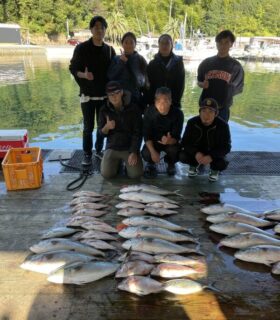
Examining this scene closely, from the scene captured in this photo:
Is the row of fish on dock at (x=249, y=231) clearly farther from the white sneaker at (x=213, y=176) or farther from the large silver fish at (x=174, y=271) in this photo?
the white sneaker at (x=213, y=176)

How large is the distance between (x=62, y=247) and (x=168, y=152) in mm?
2010

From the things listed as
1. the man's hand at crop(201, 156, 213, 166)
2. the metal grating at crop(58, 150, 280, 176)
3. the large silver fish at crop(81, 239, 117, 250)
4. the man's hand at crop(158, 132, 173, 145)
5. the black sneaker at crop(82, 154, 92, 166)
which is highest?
the man's hand at crop(158, 132, 173, 145)

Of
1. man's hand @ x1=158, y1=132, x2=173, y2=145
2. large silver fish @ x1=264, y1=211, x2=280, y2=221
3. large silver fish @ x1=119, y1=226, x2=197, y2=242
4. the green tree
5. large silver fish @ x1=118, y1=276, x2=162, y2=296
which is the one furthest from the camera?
the green tree

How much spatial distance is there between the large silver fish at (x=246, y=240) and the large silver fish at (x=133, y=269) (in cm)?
72

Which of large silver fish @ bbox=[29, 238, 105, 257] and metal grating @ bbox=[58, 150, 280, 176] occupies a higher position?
large silver fish @ bbox=[29, 238, 105, 257]

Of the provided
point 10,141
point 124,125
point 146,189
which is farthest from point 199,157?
point 10,141

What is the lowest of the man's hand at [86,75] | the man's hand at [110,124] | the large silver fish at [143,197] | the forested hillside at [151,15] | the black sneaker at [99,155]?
the black sneaker at [99,155]

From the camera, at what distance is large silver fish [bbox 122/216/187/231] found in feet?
9.13

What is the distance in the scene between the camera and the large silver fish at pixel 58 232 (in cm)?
265

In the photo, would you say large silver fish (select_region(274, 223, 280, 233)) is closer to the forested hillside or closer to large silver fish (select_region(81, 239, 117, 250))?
large silver fish (select_region(81, 239, 117, 250))

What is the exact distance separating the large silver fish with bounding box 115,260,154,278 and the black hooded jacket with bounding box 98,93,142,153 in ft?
6.26

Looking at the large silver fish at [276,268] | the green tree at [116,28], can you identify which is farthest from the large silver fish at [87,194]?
the green tree at [116,28]

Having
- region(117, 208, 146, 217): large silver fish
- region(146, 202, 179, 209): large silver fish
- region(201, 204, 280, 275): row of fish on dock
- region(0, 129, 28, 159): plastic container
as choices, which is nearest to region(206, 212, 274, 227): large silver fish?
region(201, 204, 280, 275): row of fish on dock

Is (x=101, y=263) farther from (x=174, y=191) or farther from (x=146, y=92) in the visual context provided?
(x=146, y=92)
